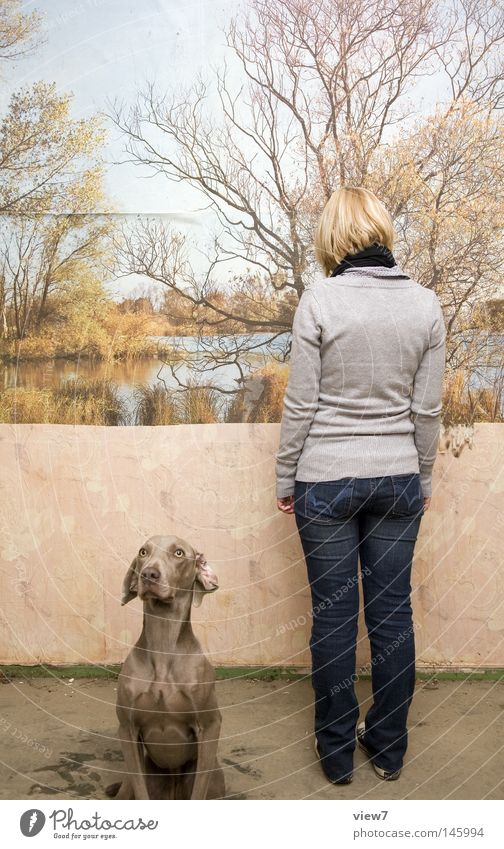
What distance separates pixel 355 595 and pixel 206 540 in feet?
3.31

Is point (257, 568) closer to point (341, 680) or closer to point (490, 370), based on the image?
point (341, 680)

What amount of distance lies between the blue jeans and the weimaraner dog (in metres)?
0.38

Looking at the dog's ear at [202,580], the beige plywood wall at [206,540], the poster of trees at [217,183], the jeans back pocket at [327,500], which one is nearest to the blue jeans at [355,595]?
the jeans back pocket at [327,500]

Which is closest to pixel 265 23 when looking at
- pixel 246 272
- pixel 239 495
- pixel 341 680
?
pixel 246 272

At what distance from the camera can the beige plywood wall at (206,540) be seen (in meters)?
3.36

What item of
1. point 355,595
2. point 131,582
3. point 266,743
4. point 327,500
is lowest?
point 266,743

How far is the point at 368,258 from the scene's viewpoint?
7.91ft

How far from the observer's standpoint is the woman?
2.39m

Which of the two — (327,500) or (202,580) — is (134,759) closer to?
(202,580)

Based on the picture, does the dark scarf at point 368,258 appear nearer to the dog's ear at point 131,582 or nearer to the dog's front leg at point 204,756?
the dog's ear at point 131,582

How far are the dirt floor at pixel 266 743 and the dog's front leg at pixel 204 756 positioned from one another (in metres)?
0.32

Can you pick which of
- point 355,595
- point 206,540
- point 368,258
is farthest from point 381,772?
point 368,258

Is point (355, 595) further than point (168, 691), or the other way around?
point (355, 595)

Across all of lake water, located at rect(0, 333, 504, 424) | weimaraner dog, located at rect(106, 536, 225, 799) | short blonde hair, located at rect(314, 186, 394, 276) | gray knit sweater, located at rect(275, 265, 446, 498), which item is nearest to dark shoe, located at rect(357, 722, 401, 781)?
weimaraner dog, located at rect(106, 536, 225, 799)
